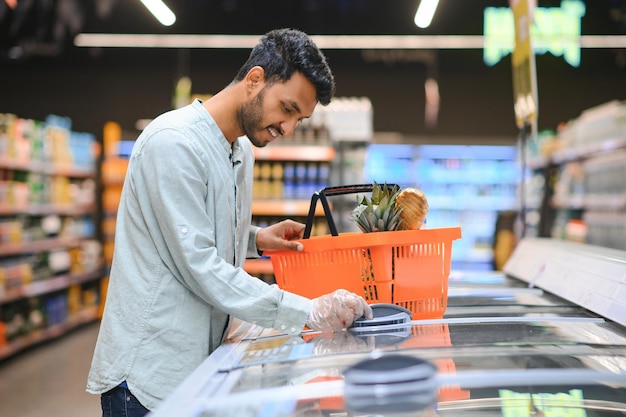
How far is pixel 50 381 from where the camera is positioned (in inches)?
239

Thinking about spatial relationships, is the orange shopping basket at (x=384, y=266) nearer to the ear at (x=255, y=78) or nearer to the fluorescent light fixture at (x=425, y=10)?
the ear at (x=255, y=78)

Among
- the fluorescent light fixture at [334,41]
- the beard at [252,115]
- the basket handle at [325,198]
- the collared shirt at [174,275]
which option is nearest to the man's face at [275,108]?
the beard at [252,115]

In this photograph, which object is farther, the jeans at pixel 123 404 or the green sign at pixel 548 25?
the green sign at pixel 548 25

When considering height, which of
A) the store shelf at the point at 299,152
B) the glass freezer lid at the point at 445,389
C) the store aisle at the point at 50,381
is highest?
the store shelf at the point at 299,152

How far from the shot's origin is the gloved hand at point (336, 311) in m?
1.57

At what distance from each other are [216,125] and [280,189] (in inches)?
210

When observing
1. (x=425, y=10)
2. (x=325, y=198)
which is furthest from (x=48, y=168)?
(x=325, y=198)

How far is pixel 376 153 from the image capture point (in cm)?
1030

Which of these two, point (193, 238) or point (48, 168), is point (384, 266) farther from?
point (48, 168)

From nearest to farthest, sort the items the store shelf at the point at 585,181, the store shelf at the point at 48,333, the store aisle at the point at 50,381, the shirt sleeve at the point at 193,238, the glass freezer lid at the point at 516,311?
the shirt sleeve at the point at 193,238 → the glass freezer lid at the point at 516,311 → the store aisle at the point at 50,381 → the store shelf at the point at 585,181 → the store shelf at the point at 48,333

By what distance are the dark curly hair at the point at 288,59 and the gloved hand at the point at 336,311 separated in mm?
628

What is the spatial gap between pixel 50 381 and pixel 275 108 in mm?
5301

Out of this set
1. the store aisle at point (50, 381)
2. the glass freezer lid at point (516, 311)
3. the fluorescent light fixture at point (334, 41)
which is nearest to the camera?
the glass freezer lid at point (516, 311)

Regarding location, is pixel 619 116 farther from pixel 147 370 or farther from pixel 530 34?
pixel 147 370
